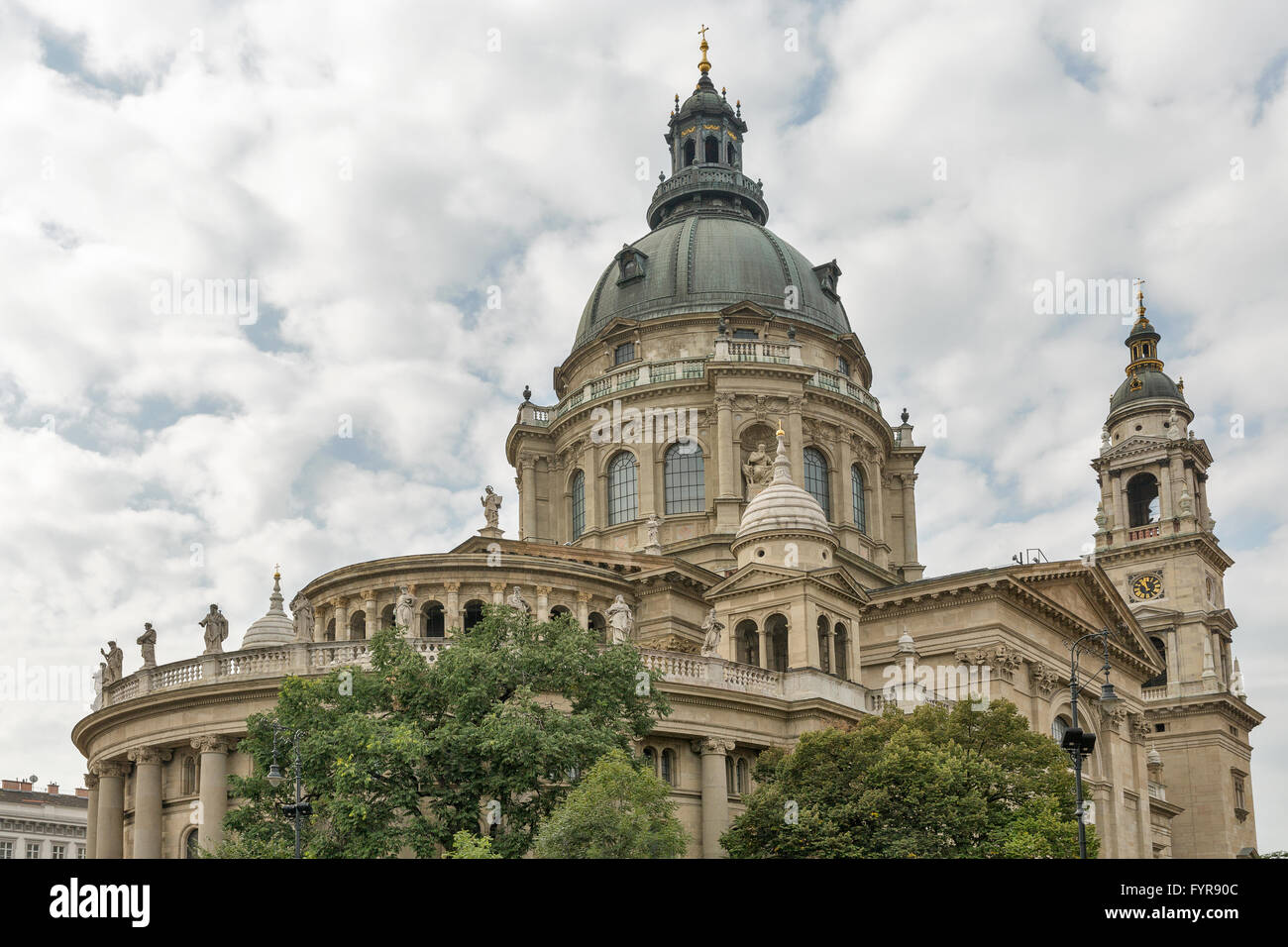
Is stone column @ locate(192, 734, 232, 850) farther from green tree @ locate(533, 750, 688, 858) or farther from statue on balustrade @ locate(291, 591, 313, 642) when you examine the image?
green tree @ locate(533, 750, 688, 858)

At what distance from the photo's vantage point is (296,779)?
3300cm

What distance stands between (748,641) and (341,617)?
15.2 metres

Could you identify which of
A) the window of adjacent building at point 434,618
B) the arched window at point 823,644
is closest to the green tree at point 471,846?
the window of adjacent building at point 434,618

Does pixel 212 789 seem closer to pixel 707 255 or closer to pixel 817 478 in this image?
pixel 817 478

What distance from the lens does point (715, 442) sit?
236 feet

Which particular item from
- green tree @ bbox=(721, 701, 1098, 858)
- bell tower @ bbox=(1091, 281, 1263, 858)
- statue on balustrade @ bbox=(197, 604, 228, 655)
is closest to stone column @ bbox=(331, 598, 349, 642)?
statue on balustrade @ bbox=(197, 604, 228, 655)

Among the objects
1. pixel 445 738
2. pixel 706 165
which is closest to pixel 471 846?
pixel 445 738

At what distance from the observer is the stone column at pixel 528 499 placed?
77375 mm

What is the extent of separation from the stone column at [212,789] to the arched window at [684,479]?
3218cm

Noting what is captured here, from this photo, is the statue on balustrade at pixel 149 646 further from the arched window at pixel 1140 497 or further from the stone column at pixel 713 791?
the arched window at pixel 1140 497

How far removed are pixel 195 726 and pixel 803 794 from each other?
18.5 meters

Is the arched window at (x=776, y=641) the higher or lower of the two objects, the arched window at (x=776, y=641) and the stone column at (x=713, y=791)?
the higher

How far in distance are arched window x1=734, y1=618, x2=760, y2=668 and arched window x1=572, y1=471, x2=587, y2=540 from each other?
23.7 metres
